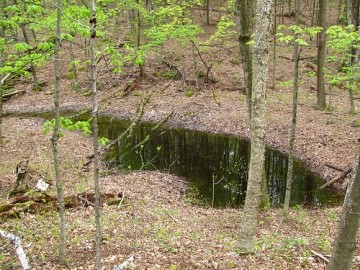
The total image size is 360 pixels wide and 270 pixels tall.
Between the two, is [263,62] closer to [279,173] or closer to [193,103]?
[279,173]

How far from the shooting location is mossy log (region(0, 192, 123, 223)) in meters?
7.78

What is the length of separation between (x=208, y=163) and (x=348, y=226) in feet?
37.5

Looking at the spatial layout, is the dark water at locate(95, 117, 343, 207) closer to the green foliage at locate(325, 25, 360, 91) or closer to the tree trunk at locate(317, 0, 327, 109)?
the green foliage at locate(325, 25, 360, 91)

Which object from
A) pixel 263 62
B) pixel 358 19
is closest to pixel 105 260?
pixel 263 62

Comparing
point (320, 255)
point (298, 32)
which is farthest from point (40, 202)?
point (298, 32)

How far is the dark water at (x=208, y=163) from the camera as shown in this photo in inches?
468

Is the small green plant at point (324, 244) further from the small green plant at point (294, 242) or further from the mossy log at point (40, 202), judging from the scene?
the mossy log at point (40, 202)

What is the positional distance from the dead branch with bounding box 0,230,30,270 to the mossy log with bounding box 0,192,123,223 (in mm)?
995

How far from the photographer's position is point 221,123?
63.4 feet

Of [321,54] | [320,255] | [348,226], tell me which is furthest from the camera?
[321,54]

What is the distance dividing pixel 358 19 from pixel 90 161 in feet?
62.1

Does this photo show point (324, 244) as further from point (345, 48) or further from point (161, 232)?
point (345, 48)

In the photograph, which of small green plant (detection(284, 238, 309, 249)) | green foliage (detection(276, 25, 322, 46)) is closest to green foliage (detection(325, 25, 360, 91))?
green foliage (detection(276, 25, 322, 46))

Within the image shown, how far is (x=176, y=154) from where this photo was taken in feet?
53.3
